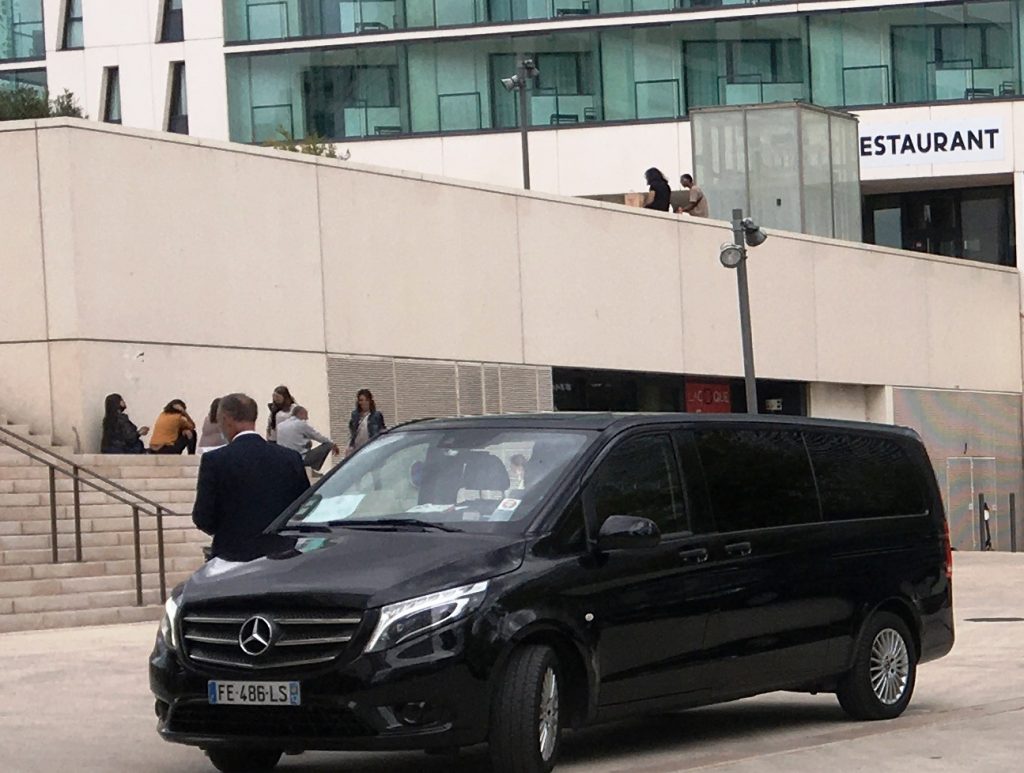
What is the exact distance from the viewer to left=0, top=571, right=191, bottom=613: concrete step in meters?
19.5

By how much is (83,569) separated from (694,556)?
436 inches

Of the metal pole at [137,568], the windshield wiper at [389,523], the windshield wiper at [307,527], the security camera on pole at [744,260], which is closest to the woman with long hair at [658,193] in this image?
the security camera on pole at [744,260]

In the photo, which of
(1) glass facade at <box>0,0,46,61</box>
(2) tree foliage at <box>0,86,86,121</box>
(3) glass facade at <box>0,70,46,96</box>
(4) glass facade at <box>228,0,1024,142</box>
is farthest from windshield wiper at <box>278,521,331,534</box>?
(1) glass facade at <box>0,0,46,61</box>

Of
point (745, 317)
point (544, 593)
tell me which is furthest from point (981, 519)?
point (544, 593)

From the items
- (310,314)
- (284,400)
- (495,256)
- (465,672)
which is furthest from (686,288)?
(465,672)

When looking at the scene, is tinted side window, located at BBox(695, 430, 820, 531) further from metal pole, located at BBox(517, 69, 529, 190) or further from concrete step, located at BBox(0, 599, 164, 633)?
metal pole, located at BBox(517, 69, 529, 190)

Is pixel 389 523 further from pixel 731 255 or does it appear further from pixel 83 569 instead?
pixel 731 255

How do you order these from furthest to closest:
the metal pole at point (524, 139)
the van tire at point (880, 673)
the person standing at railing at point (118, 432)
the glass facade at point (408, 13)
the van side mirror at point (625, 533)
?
1. the glass facade at point (408, 13)
2. the metal pole at point (524, 139)
3. the person standing at railing at point (118, 432)
4. the van tire at point (880, 673)
5. the van side mirror at point (625, 533)

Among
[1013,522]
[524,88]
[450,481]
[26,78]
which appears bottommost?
[1013,522]

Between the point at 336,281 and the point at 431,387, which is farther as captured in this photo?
the point at 431,387

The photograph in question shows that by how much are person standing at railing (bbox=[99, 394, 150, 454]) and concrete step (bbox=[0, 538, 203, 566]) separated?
415 cm

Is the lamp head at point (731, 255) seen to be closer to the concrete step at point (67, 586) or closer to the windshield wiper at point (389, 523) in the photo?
the concrete step at point (67, 586)

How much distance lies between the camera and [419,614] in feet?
29.9

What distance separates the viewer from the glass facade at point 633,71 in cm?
5341
